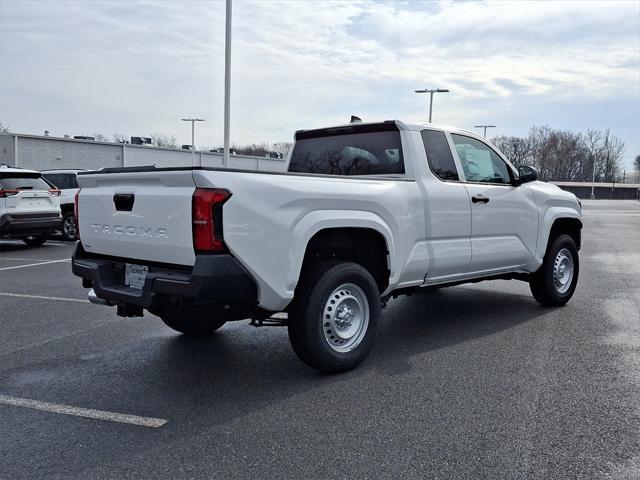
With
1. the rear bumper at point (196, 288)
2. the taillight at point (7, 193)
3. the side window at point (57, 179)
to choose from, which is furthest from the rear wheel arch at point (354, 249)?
the side window at point (57, 179)

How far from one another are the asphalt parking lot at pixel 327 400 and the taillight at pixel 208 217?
44.6 inches

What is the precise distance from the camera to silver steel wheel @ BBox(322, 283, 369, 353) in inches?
181

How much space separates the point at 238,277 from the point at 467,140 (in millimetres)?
3294

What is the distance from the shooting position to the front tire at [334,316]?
14.4 ft

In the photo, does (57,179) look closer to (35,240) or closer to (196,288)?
(35,240)

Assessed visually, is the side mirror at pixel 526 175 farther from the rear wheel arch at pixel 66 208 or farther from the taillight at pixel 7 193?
the rear wheel arch at pixel 66 208

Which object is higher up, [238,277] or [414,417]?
[238,277]

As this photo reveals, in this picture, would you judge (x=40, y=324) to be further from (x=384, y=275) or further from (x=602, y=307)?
(x=602, y=307)

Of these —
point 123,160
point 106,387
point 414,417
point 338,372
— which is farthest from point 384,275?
point 123,160

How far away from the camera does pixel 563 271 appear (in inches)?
289

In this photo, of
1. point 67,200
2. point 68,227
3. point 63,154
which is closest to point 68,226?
point 68,227

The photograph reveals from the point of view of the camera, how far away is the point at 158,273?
4.08 metres

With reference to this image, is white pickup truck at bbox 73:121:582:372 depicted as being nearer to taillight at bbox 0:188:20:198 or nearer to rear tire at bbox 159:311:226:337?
rear tire at bbox 159:311:226:337

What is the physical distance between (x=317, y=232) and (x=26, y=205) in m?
10.5
